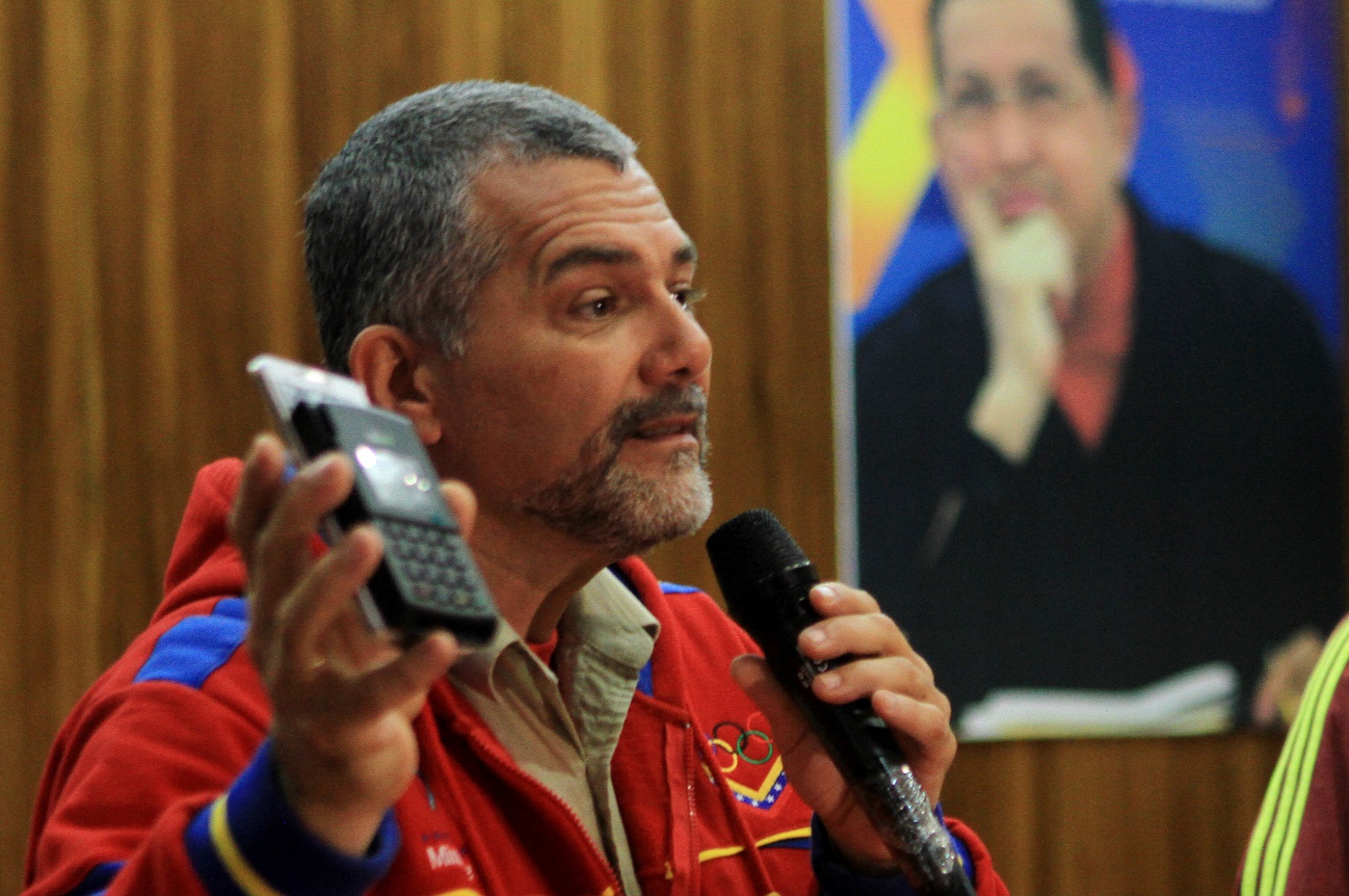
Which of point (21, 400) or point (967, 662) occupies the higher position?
point (21, 400)

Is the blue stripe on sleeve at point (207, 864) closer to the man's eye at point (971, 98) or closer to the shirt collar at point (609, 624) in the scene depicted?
the shirt collar at point (609, 624)

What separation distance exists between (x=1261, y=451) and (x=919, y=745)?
1968 mm

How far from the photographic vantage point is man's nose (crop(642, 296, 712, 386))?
1283 mm

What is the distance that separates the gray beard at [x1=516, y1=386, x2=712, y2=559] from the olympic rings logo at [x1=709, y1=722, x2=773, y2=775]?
0.26 meters

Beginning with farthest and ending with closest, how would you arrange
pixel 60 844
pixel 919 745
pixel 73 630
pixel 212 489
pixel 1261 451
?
pixel 1261 451, pixel 73 630, pixel 212 489, pixel 919 745, pixel 60 844

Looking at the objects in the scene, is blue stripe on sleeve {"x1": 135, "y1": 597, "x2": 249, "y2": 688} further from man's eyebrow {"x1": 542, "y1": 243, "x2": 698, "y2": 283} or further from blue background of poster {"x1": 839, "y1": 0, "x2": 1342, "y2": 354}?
blue background of poster {"x1": 839, "y1": 0, "x2": 1342, "y2": 354}

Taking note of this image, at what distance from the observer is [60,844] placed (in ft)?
3.02

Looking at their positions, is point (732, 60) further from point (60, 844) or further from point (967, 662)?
point (60, 844)

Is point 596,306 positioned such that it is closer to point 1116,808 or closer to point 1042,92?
point 1042,92

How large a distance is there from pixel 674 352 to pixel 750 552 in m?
0.25

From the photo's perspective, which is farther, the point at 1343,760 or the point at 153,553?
the point at 153,553

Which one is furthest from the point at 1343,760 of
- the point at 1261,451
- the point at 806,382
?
the point at 1261,451

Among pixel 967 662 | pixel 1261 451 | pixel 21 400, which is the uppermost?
pixel 21 400

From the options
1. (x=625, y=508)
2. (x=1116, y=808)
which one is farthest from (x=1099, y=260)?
(x=625, y=508)
